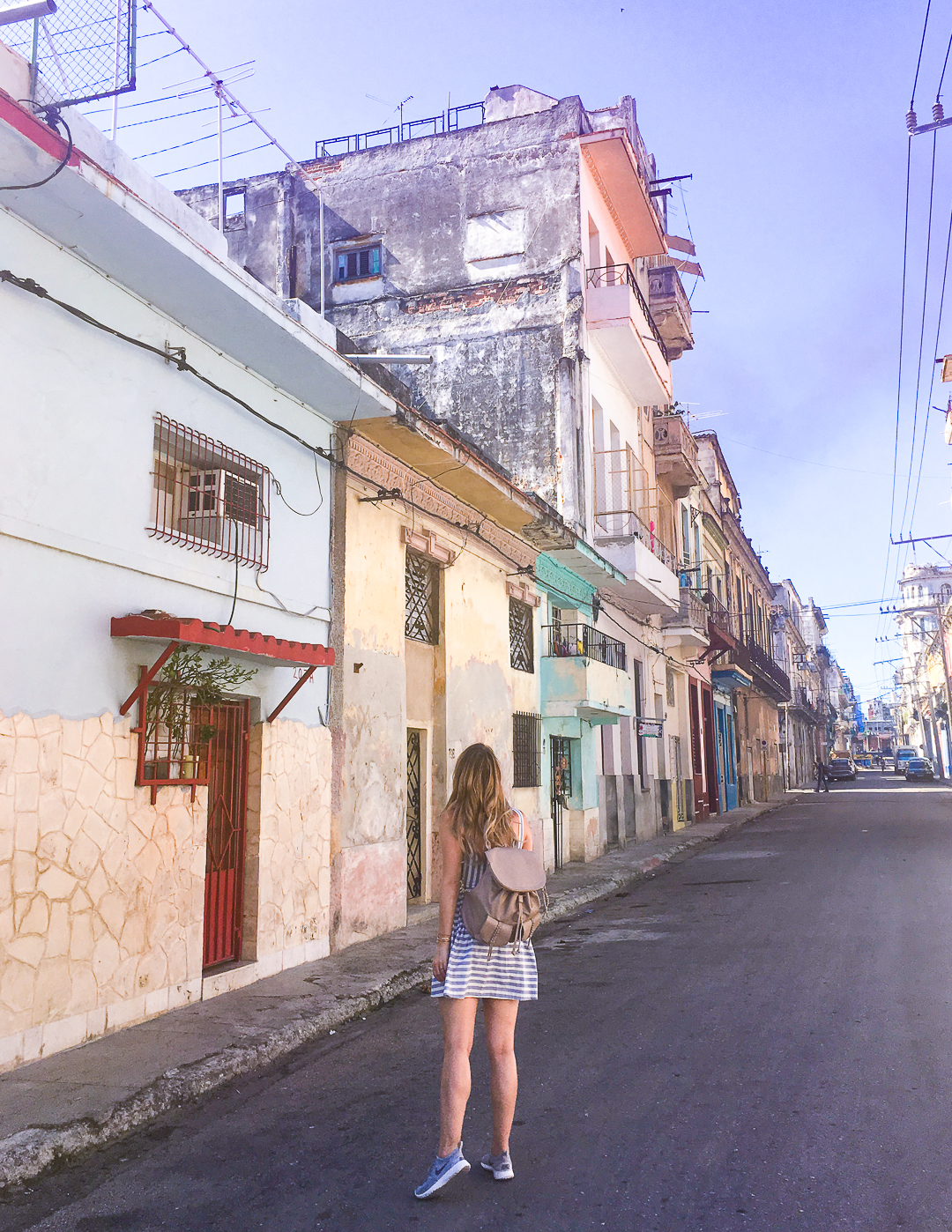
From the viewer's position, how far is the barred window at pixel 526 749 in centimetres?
1425

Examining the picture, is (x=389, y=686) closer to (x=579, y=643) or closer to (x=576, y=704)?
(x=576, y=704)

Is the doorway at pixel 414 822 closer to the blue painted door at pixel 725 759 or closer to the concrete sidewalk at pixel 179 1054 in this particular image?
the concrete sidewalk at pixel 179 1054

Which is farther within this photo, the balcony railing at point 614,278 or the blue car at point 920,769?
the blue car at point 920,769

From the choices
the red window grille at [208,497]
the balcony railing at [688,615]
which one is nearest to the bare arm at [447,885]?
the red window grille at [208,497]

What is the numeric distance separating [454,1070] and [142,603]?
415cm

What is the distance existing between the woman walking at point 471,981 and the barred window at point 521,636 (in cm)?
1037

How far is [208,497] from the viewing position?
26.2 ft

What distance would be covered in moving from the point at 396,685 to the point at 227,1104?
18.4 ft

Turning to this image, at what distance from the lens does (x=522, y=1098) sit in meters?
4.82

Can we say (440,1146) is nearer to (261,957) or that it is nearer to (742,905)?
(261,957)

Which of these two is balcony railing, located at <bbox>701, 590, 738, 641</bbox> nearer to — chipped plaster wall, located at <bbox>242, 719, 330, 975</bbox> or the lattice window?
the lattice window

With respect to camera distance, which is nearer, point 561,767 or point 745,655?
point 561,767

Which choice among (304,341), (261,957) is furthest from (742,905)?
(304,341)

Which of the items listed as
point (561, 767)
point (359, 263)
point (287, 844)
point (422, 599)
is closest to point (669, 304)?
point (359, 263)
